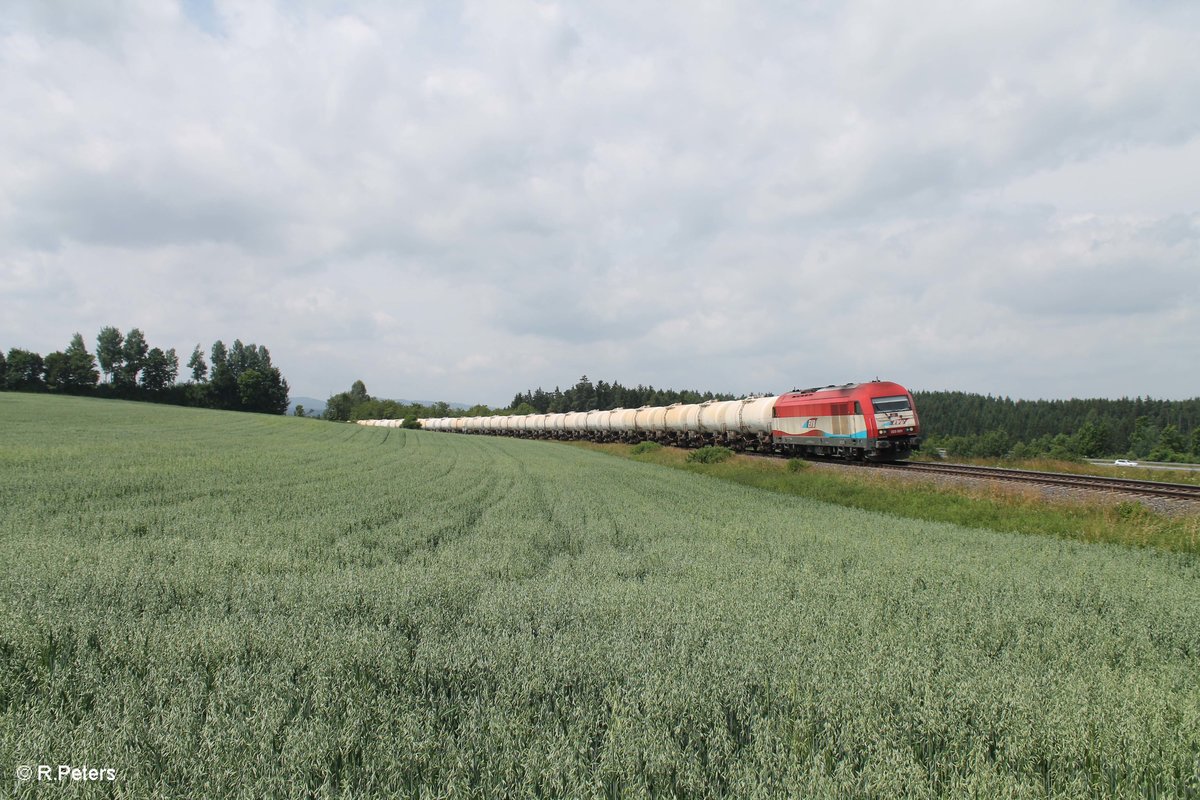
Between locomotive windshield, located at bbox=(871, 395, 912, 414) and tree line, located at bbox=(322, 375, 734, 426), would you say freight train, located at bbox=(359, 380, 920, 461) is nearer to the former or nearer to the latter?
locomotive windshield, located at bbox=(871, 395, 912, 414)

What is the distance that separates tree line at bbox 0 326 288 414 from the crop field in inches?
4834

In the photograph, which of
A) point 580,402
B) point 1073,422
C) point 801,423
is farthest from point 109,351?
point 1073,422

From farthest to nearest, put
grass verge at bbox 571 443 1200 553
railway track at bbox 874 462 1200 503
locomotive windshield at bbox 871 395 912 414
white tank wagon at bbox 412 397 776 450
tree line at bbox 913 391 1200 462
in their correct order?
tree line at bbox 913 391 1200 462
white tank wagon at bbox 412 397 776 450
locomotive windshield at bbox 871 395 912 414
railway track at bbox 874 462 1200 503
grass verge at bbox 571 443 1200 553

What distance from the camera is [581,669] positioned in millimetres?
4137

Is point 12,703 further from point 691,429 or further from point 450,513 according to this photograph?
point 691,429

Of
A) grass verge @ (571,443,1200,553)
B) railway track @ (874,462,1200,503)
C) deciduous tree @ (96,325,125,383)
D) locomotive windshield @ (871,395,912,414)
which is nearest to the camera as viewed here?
grass verge @ (571,443,1200,553)

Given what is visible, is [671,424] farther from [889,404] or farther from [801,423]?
[889,404]

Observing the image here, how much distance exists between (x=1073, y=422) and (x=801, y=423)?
125549 mm

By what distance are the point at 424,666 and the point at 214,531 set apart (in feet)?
22.2

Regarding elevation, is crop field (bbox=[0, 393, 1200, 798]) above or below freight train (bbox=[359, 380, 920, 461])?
below

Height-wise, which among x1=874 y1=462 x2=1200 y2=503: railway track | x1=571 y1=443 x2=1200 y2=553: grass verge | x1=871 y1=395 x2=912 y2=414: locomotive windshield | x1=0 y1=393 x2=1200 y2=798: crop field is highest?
x1=871 y1=395 x2=912 y2=414: locomotive windshield

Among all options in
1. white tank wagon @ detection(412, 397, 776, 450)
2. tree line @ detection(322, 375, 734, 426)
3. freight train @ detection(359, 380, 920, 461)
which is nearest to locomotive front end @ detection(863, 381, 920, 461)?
freight train @ detection(359, 380, 920, 461)

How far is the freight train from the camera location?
2655 centimetres

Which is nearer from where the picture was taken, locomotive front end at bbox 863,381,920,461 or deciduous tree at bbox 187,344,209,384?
locomotive front end at bbox 863,381,920,461
